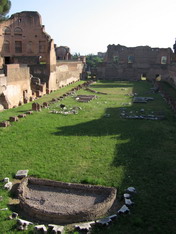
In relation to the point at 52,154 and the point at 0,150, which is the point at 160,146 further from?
the point at 0,150

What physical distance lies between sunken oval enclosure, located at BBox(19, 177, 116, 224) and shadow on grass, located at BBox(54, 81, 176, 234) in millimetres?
589

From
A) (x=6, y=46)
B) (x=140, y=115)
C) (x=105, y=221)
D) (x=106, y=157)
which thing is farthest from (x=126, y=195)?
(x=6, y=46)

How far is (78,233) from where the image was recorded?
5.59 m

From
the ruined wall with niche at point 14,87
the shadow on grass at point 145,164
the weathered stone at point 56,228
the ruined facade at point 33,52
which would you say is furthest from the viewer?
the ruined facade at point 33,52

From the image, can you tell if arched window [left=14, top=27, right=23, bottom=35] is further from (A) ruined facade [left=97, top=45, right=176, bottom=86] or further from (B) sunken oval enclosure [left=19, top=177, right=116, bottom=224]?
(B) sunken oval enclosure [left=19, top=177, right=116, bottom=224]

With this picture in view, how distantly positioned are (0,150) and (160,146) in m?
6.07

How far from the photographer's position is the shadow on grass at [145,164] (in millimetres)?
6004

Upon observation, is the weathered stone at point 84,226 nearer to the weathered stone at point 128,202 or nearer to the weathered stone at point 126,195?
the weathered stone at point 128,202

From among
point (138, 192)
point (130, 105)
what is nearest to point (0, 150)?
point (138, 192)

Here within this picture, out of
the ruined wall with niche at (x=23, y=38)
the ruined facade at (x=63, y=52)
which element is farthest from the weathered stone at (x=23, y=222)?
the ruined facade at (x=63, y=52)

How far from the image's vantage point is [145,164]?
9.03m

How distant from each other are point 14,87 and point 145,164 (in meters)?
13.2

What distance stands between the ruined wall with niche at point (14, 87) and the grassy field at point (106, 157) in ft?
8.32

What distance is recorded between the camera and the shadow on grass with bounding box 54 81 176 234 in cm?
600
